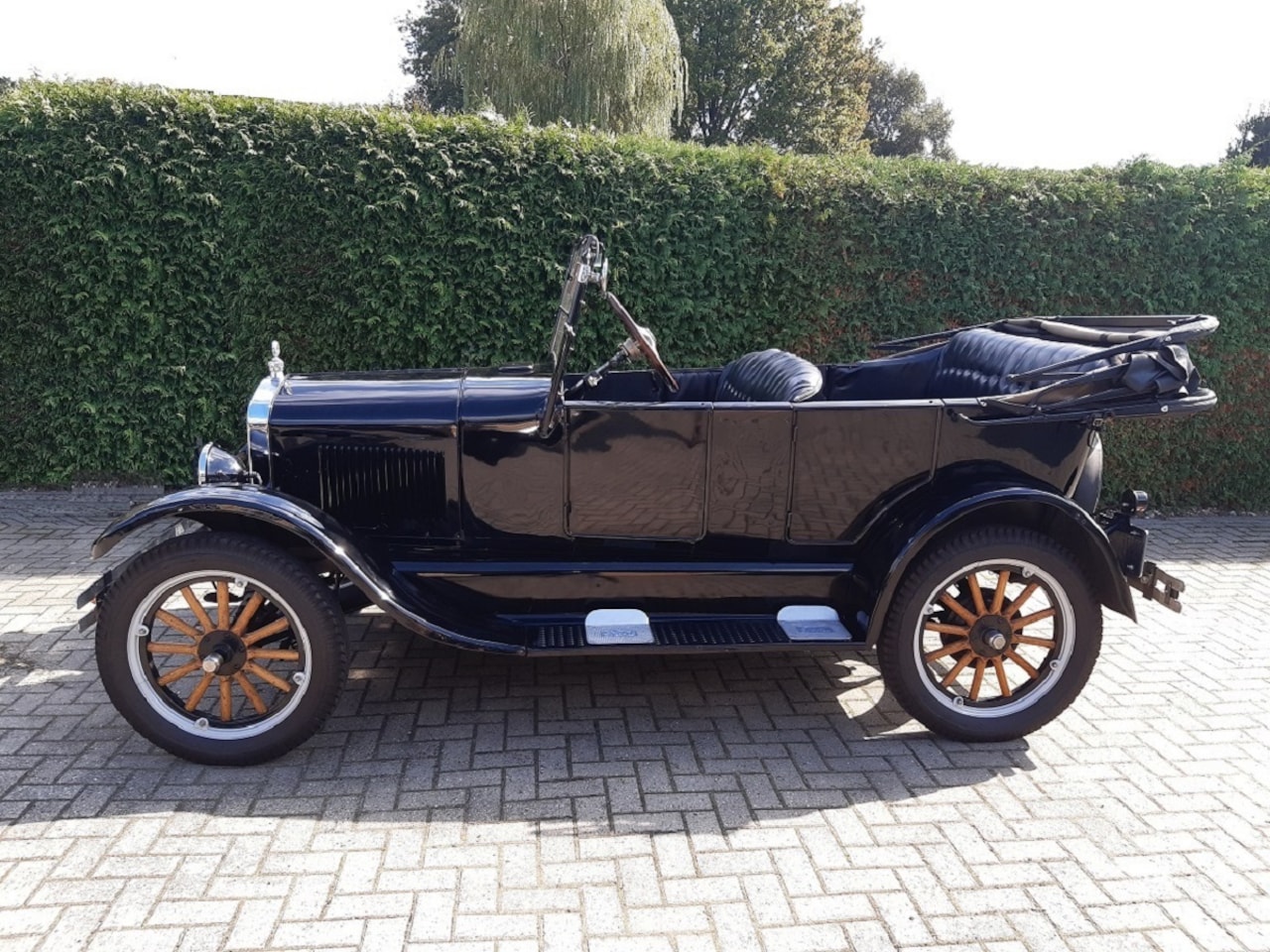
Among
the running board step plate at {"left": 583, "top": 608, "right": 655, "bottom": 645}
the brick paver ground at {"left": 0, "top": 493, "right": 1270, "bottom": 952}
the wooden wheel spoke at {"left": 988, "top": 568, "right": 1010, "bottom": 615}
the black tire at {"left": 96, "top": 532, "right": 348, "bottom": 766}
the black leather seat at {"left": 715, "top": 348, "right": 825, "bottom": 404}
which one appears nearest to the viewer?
the brick paver ground at {"left": 0, "top": 493, "right": 1270, "bottom": 952}

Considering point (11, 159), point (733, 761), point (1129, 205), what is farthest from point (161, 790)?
point (1129, 205)

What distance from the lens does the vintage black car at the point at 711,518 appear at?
3027mm

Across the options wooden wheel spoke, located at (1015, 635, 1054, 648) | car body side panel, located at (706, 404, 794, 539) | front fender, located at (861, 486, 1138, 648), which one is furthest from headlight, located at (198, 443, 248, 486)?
wooden wheel spoke, located at (1015, 635, 1054, 648)

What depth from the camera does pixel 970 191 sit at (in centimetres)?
603

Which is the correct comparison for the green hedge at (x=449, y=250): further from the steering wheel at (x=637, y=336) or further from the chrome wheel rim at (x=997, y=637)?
the chrome wheel rim at (x=997, y=637)

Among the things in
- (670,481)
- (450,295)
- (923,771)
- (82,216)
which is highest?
(82,216)

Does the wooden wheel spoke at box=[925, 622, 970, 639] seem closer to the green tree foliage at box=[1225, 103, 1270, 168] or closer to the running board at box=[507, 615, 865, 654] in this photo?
the running board at box=[507, 615, 865, 654]

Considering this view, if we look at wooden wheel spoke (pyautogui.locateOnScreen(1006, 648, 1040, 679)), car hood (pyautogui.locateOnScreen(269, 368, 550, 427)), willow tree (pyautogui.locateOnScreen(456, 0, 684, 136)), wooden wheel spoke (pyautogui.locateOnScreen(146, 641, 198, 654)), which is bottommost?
wooden wheel spoke (pyautogui.locateOnScreen(1006, 648, 1040, 679))

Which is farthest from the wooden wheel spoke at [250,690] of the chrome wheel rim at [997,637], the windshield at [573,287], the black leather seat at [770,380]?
the chrome wheel rim at [997,637]

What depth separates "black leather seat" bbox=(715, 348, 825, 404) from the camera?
10.7ft

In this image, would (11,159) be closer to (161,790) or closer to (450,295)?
(450,295)

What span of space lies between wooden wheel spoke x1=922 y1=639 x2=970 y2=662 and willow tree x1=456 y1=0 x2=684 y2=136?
35.8 feet

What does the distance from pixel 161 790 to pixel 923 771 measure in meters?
2.44

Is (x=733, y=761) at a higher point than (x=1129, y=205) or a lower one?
lower
